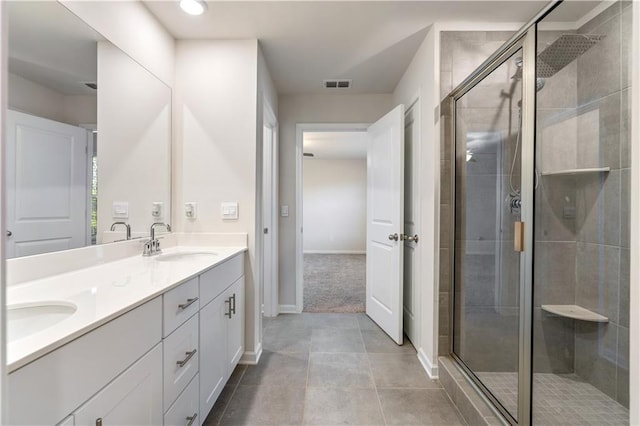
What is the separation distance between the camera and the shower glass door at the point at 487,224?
5.36ft

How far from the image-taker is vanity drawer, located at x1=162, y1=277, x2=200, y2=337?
1.07 m

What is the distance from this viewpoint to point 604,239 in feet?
5.42

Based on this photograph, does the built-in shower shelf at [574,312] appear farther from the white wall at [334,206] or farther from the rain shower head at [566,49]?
the white wall at [334,206]

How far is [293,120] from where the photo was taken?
10.2 ft

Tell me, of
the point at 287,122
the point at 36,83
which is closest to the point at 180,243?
the point at 36,83

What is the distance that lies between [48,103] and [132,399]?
48.2 inches

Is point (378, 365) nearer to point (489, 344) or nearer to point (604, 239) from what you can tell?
point (489, 344)

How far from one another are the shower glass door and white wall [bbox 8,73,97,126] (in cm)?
213

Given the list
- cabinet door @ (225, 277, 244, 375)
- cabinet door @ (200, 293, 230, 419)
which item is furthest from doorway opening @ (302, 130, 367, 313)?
cabinet door @ (200, 293, 230, 419)

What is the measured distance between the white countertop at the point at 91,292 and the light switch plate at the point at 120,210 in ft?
0.82

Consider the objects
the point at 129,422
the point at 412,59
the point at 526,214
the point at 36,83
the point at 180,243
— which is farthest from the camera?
the point at 412,59

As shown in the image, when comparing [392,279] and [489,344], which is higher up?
[392,279]

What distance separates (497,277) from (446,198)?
1.97 feet

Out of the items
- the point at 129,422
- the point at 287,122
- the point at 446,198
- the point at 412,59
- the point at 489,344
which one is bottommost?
the point at 489,344
